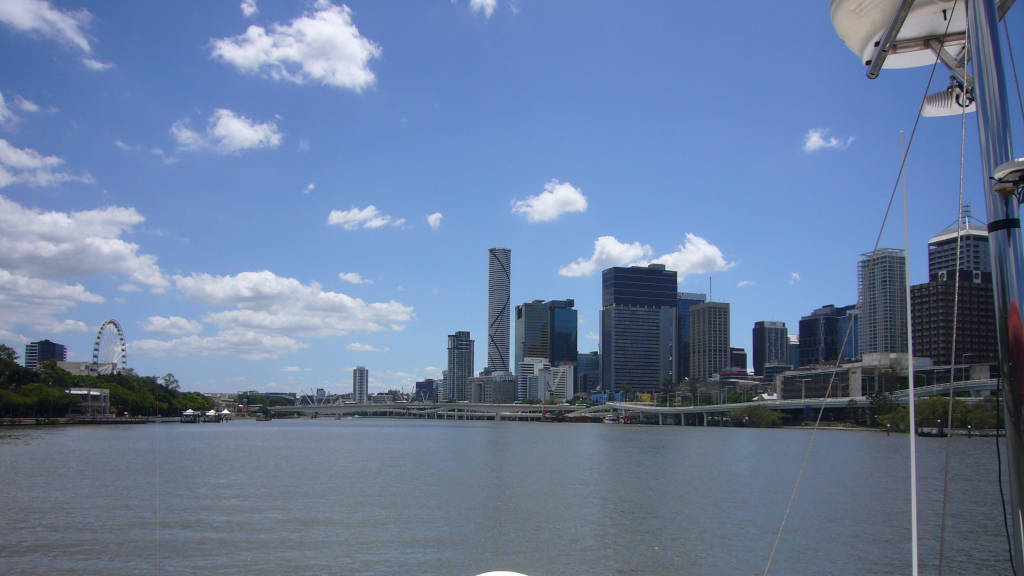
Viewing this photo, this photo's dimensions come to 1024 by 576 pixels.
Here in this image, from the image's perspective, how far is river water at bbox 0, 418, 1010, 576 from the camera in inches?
1079

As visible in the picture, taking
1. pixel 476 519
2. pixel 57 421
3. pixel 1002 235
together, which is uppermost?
pixel 1002 235

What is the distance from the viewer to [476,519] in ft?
119

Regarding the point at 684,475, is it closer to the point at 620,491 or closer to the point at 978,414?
the point at 620,491

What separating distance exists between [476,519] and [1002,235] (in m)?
32.3

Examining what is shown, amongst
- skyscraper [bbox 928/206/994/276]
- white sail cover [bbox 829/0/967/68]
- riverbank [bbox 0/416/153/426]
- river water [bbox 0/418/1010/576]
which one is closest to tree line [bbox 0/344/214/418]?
riverbank [bbox 0/416/153/426]

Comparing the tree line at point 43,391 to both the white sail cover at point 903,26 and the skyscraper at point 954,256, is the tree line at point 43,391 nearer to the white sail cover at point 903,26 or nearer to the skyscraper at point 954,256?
the skyscraper at point 954,256

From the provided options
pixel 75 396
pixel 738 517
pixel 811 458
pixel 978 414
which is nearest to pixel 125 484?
pixel 738 517

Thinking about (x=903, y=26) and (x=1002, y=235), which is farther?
(x=903, y=26)

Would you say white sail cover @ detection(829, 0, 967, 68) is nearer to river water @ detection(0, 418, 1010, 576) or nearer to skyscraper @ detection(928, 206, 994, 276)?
skyscraper @ detection(928, 206, 994, 276)

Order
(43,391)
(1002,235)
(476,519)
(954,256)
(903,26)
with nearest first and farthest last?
(1002,235) → (903,26) → (476,519) → (954,256) → (43,391)

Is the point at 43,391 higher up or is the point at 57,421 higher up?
the point at 43,391

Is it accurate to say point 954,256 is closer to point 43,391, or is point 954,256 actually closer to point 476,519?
point 476,519

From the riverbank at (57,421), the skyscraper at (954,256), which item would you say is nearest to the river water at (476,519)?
the skyscraper at (954,256)

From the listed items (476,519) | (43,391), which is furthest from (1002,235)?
(43,391)
